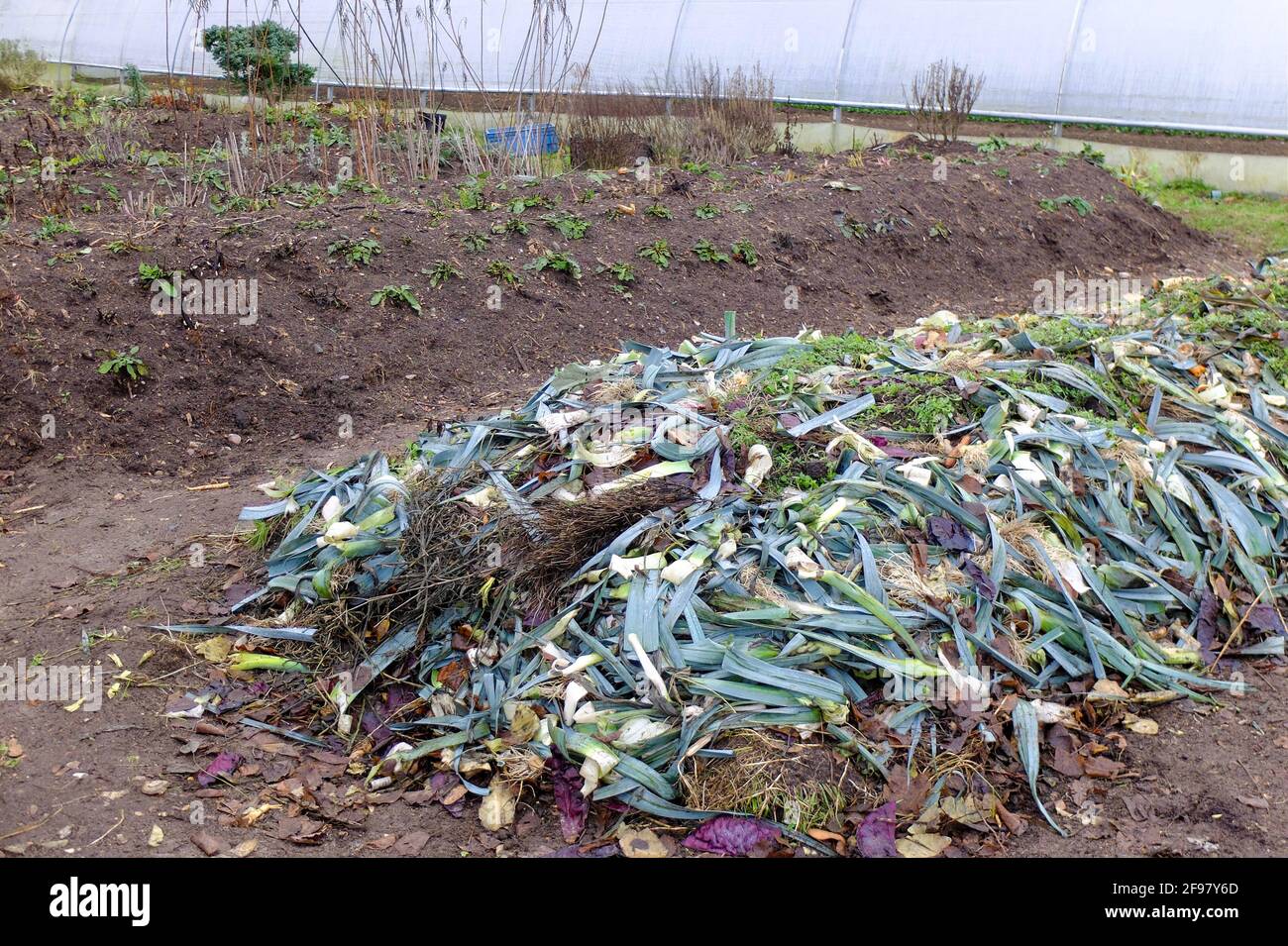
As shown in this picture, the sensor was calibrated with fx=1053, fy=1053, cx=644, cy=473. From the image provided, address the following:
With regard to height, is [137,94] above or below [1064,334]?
above

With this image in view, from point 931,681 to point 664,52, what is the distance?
42.6ft

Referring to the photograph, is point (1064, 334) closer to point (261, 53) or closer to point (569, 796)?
point (569, 796)

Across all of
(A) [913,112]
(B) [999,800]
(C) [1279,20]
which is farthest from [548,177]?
(C) [1279,20]

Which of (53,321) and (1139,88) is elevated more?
(1139,88)

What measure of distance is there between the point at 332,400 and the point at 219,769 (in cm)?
330

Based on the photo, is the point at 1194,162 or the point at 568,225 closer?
the point at 568,225

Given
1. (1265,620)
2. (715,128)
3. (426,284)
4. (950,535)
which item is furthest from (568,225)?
(1265,620)

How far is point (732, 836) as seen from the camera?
2.82 meters

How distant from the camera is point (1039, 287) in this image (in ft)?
29.6

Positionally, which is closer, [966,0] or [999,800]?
[999,800]

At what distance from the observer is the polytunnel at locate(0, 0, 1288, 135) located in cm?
1148

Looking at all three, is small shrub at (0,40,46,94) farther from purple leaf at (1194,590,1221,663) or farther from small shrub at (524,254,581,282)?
purple leaf at (1194,590,1221,663)

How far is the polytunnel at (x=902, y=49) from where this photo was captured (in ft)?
37.7

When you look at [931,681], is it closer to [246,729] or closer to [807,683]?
[807,683]
